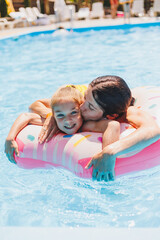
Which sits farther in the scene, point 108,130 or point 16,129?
point 16,129

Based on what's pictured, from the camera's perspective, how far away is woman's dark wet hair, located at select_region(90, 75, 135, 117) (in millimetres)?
2477

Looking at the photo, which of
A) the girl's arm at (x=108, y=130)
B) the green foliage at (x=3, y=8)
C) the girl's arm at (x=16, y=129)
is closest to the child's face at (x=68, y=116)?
the girl's arm at (x=108, y=130)

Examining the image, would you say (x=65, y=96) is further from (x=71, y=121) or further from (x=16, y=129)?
(x=16, y=129)

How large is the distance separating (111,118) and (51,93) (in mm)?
3413

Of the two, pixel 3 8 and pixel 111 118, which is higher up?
pixel 111 118

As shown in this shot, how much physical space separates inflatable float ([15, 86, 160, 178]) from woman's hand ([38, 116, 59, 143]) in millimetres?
41

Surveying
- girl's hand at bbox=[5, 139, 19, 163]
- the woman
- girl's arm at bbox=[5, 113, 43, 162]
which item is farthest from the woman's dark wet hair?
girl's hand at bbox=[5, 139, 19, 163]

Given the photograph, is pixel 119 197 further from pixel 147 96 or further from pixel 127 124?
pixel 147 96

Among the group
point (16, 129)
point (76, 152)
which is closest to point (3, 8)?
point (16, 129)

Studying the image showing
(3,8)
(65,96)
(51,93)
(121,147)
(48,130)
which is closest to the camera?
(121,147)

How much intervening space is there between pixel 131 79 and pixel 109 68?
120 cm

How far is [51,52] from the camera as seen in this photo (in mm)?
9938

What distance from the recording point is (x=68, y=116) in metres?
2.53

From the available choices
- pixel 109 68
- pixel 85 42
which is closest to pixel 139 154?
pixel 109 68
